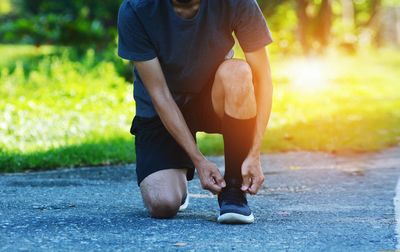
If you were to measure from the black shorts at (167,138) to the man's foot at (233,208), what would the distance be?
18.9 inches

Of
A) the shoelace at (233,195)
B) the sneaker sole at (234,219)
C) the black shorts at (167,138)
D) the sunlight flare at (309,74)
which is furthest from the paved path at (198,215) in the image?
the sunlight flare at (309,74)

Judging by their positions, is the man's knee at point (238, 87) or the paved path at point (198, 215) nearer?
the paved path at point (198, 215)

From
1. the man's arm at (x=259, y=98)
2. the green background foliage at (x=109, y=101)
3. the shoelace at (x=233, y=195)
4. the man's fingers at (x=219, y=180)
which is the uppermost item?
the man's arm at (x=259, y=98)

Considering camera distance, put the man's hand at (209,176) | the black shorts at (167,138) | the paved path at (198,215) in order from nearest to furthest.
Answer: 1. the paved path at (198,215)
2. the man's hand at (209,176)
3. the black shorts at (167,138)

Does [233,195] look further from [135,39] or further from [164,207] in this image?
[135,39]

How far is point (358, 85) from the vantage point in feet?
63.7

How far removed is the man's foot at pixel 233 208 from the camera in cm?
503

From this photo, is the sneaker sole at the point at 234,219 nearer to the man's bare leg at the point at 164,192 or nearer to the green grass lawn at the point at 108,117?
the man's bare leg at the point at 164,192

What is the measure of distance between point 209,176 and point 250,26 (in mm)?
872

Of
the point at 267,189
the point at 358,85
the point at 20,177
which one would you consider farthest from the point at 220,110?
the point at 358,85

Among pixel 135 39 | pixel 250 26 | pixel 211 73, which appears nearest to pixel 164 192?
pixel 211 73

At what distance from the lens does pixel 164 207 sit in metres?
5.23

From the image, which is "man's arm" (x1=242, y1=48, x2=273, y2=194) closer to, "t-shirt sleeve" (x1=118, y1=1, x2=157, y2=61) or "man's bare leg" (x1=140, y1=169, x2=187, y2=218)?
"man's bare leg" (x1=140, y1=169, x2=187, y2=218)

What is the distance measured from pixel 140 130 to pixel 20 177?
75.7 inches
